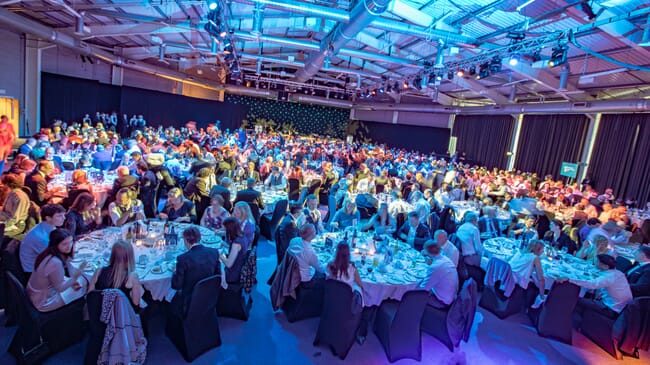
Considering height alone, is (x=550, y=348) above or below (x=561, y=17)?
below

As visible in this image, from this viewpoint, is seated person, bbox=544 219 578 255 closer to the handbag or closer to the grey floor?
the grey floor

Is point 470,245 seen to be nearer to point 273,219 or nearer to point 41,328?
point 273,219

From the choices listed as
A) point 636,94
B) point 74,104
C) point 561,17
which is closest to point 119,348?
point 561,17

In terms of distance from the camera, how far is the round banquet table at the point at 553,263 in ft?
16.5

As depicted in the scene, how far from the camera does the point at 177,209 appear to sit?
5.58m

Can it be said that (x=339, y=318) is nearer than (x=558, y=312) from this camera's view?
Yes

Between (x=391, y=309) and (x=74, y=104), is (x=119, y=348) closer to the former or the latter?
(x=391, y=309)

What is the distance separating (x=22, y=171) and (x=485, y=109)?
56.1 feet

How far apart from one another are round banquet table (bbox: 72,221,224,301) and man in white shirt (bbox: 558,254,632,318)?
4.58 m

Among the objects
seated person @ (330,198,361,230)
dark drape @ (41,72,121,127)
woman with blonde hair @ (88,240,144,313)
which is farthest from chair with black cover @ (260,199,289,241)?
dark drape @ (41,72,121,127)

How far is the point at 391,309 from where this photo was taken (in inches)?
164

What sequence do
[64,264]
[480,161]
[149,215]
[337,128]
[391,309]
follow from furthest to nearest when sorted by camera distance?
[337,128]
[480,161]
[149,215]
[391,309]
[64,264]

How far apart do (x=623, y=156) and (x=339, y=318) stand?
13.2 m

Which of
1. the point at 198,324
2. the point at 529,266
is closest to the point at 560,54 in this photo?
the point at 529,266
